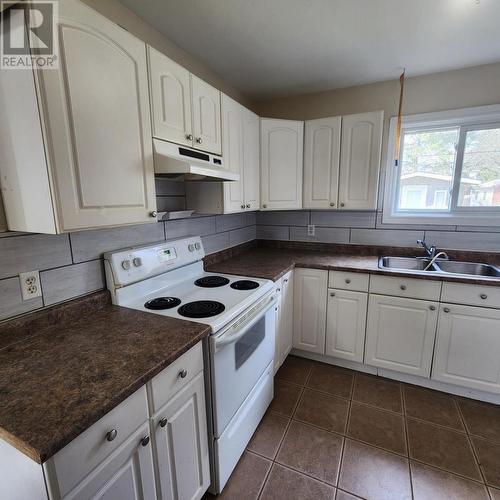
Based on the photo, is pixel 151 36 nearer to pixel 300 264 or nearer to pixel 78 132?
pixel 78 132

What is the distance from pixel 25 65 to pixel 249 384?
163 centimetres

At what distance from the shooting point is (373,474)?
4.68 ft

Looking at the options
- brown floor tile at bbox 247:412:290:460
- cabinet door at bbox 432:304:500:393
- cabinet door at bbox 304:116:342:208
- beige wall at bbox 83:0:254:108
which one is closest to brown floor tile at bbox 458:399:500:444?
cabinet door at bbox 432:304:500:393

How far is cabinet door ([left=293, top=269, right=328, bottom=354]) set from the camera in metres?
2.22

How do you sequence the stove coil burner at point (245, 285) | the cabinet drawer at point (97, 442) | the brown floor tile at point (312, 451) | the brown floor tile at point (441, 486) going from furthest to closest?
1. the stove coil burner at point (245, 285)
2. the brown floor tile at point (312, 451)
3. the brown floor tile at point (441, 486)
4. the cabinet drawer at point (97, 442)

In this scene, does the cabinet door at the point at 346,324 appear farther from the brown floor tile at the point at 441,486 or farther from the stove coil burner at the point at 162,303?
the stove coil burner at the point at 162,303

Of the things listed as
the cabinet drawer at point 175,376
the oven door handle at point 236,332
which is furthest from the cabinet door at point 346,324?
the cabinet drawer at point 175,376

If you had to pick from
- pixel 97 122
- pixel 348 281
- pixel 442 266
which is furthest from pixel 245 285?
pixel 442 266

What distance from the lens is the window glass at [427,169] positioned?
2.28m

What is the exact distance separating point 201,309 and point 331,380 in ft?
4.64

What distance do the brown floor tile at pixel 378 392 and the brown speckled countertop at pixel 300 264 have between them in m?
0.87

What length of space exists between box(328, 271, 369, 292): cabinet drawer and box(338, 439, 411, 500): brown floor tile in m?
1.00

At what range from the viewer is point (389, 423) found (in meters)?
1.74

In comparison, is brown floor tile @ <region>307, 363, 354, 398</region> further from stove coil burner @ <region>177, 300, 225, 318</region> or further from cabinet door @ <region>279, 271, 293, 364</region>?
stove coil burner @ <region>177, 300, 225, 318</region>
